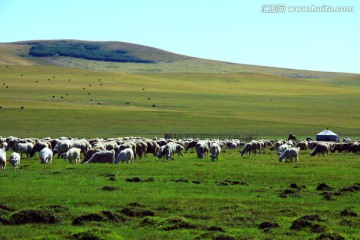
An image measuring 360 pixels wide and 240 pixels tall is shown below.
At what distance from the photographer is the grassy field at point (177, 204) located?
1555cm

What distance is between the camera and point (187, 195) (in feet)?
69.9

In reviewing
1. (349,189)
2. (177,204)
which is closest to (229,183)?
(349,189)

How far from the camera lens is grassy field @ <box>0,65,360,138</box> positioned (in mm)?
87125

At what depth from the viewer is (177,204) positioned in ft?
63.3

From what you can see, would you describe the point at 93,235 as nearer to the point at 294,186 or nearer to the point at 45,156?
the point at 294,186

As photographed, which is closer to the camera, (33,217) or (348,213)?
(33,217)

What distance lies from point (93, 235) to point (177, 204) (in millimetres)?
5386

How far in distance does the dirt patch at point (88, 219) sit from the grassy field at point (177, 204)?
25 millimetres

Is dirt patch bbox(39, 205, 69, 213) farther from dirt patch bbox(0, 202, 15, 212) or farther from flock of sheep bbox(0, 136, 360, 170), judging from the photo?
flock of sheep bbox(0, 136, 360, 170)

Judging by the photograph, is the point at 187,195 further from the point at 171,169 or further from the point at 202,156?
the point at 202,156

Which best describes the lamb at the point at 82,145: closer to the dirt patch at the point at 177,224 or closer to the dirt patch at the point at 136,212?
the dirt patch at the point at 136,212

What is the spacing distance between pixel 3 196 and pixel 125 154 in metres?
15.0

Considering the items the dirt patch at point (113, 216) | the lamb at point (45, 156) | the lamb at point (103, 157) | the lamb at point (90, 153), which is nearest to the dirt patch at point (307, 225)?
the dirt patch at point (113, 216)

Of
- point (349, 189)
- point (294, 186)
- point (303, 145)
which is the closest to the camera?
point (349, 189)
